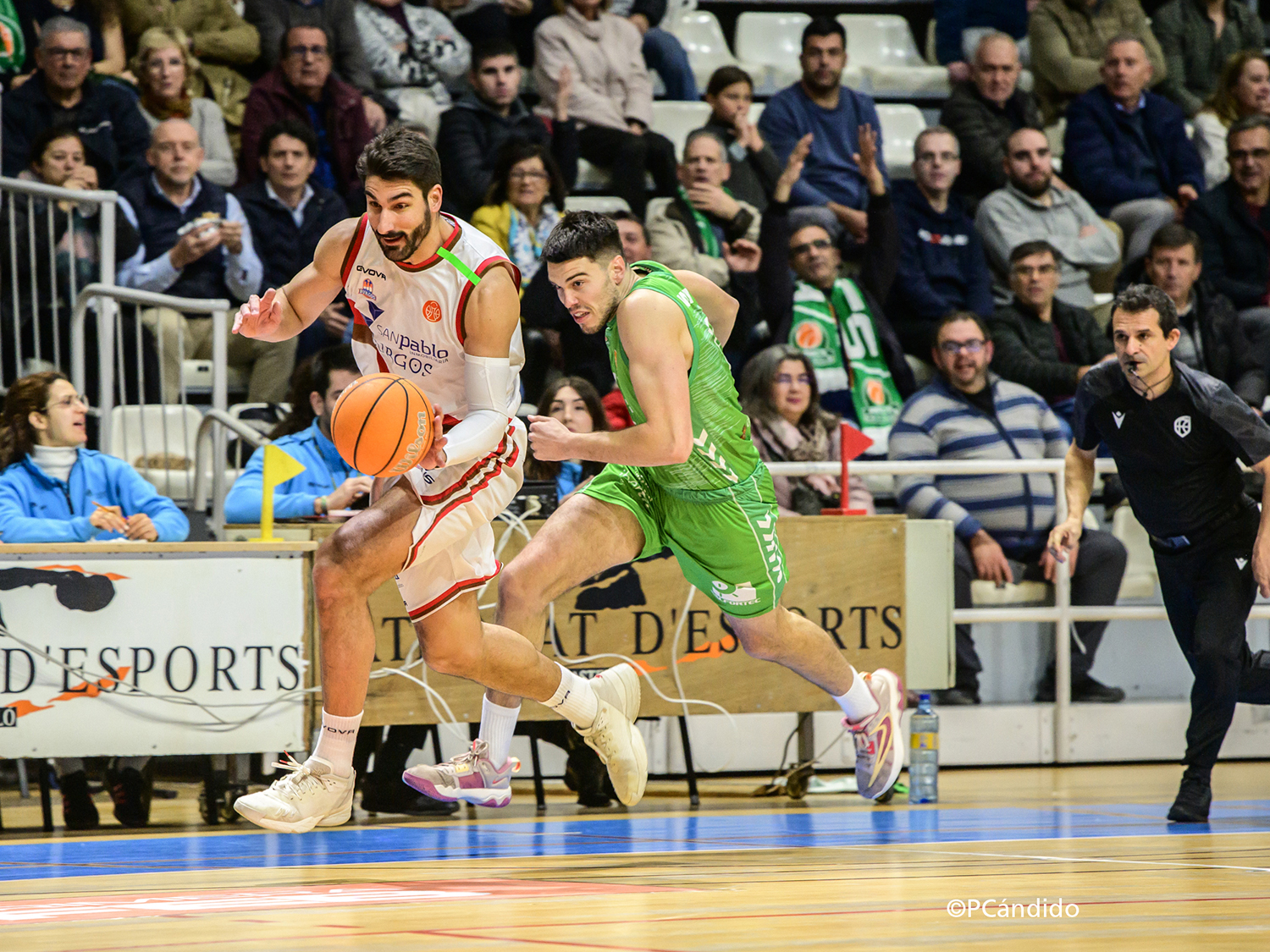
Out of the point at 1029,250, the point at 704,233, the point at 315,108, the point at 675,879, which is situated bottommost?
the point at 675,879

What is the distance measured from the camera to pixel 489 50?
8602mm

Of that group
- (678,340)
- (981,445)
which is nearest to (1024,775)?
(981,445)

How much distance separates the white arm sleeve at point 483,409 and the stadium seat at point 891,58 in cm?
707

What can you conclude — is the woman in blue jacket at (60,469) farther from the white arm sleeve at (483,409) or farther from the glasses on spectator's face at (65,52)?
the glasses on spectator's face at (65,52)

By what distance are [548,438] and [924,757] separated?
2.51 m

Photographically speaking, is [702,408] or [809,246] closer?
[702,408]

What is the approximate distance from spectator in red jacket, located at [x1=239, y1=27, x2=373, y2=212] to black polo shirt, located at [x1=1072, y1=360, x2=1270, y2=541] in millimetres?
4137

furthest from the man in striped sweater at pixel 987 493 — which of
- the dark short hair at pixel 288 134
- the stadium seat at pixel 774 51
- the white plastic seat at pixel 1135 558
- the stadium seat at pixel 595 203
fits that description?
the stadium seat at pixel 774 51

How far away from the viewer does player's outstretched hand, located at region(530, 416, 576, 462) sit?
13.5ft

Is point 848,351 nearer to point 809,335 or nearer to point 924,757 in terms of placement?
point 809,335

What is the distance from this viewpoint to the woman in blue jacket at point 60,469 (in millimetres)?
5844

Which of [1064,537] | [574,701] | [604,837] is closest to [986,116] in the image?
[1064,537]

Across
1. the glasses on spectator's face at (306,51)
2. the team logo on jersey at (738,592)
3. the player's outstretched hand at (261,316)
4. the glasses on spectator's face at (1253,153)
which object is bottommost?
the team logo on jersey at (738,592)

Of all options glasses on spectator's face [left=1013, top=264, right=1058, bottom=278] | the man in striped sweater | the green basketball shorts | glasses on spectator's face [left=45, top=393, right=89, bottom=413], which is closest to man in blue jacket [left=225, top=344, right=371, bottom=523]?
glasses on spectator's face [left=45, top=393, right=89, bottom=413]
